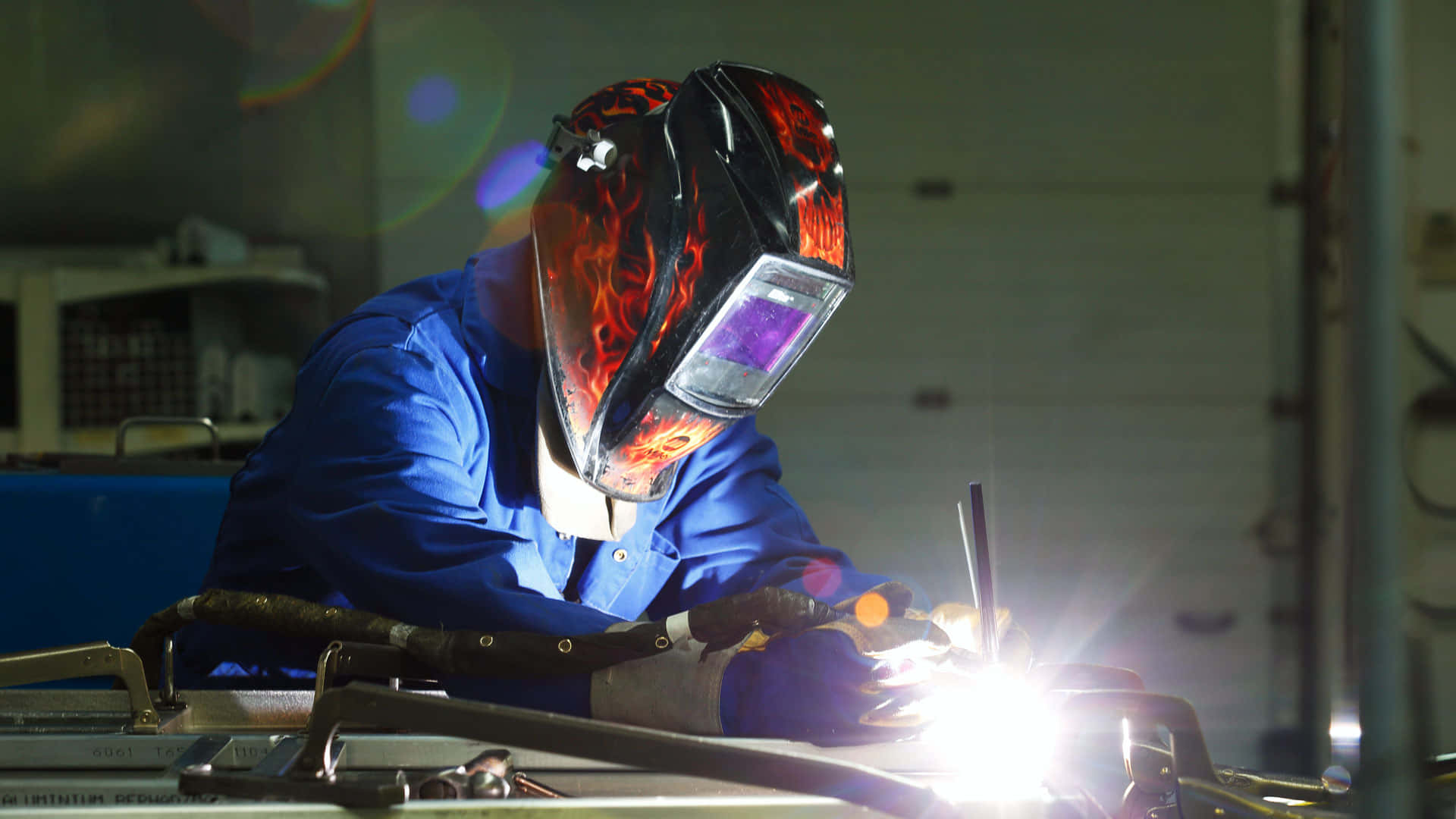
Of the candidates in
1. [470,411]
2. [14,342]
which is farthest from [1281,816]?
[14,342]

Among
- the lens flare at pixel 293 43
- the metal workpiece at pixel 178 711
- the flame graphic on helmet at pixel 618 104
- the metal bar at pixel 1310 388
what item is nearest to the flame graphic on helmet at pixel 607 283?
the flame graphic on helmet at pixel 618 104

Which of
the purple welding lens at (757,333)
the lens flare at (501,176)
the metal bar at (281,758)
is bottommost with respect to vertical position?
the metal bar at (281,758)

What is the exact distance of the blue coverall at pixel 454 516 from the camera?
3.50 ft

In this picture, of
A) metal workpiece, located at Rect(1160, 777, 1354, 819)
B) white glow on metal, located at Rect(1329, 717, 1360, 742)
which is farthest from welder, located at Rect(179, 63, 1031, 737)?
white glow on metal, located at Rect(1329, 717, 1360, 742)

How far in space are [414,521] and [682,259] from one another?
0.42 m

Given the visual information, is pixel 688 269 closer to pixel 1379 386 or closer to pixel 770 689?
pixel 770 689

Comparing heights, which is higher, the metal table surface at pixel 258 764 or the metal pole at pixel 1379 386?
the metal pole at pixel 1379 386

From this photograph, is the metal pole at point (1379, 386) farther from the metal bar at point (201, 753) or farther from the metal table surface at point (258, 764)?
the metal bar at point (201, 753)

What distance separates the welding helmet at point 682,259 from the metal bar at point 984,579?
35 centimetres

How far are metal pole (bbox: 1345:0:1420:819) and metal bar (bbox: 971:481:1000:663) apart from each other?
53 cm

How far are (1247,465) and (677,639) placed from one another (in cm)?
380

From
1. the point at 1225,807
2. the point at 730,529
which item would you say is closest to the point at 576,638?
the point at 1225,807

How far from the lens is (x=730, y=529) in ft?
5.57

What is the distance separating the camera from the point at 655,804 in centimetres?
67
